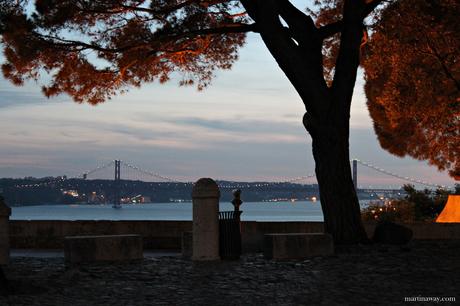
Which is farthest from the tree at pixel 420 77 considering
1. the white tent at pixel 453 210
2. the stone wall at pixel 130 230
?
the stone wall at pixel 130 230

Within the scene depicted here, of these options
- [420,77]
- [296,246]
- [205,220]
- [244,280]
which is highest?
[420,77]

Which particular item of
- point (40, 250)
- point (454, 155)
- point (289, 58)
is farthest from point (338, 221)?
point (454, 155)

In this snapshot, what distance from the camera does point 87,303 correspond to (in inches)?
375

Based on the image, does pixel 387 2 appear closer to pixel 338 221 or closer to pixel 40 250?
pixel 338 221

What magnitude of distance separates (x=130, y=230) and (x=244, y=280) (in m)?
6.32

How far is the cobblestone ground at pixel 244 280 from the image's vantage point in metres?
9.88

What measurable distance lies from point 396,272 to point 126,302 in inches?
184

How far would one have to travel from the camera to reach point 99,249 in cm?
1374

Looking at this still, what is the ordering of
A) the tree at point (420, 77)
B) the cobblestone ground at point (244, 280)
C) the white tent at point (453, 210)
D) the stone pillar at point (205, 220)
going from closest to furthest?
the cobblestone ground at point (244, 280) < the stone pillar at point (205, 220) < the tree at point (420, 77) < the white tent at point (453, 210)

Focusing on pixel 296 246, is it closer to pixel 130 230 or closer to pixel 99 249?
pixel 99 249

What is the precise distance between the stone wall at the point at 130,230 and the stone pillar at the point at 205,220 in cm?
333

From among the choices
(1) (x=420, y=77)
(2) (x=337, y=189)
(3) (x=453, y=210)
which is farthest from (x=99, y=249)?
(3) (x=453, y=210)

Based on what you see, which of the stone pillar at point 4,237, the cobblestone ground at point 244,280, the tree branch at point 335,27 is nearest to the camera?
the cobblestone ground at point 244,280

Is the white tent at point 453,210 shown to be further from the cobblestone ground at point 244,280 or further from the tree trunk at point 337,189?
the cobblestone ground at point 244,280
